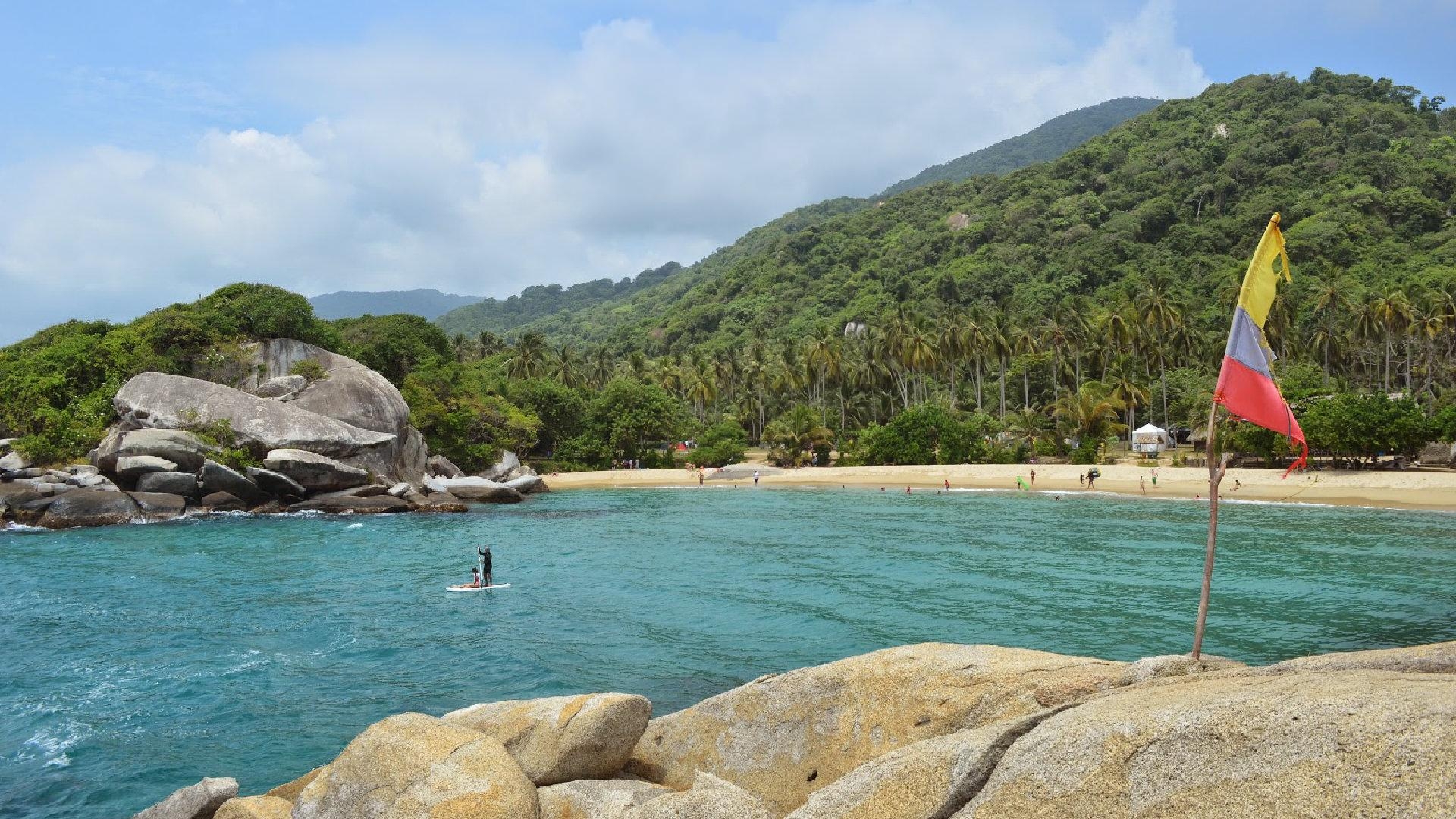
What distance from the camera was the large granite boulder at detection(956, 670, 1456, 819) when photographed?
3.94 meters

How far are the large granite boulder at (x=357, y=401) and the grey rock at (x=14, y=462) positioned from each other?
12608 mm

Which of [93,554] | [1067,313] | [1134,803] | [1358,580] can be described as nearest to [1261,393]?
[1134,803]

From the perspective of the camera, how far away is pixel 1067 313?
85.2 metres

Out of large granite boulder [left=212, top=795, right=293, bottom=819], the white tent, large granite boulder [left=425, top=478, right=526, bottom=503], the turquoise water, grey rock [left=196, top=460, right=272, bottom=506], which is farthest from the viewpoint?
the white tent

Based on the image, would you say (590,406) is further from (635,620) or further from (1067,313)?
(635,620)

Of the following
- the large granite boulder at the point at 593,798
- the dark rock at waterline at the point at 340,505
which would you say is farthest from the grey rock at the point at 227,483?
the large granite boulder at the point at 593,798

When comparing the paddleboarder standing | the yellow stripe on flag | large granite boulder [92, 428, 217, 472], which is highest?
the yellow stripe on flag

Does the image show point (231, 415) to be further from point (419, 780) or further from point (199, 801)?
point (419, 780)

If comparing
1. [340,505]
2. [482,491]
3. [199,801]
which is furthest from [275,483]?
[199,801]

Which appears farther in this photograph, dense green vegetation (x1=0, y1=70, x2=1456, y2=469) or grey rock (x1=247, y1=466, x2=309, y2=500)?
dense green vegetation (x1=0, y1=70, x2=1456, y2=469)

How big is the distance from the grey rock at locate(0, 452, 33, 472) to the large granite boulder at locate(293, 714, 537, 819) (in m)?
53.4

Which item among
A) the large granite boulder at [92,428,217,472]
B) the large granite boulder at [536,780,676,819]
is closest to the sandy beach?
the large granite boulder at [92,428,217,472]

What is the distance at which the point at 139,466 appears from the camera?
47.5 metres

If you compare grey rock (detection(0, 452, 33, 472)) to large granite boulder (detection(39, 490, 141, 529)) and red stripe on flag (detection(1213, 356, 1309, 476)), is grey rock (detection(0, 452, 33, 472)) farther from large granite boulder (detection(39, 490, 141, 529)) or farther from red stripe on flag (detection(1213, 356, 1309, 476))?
red stripe on flag (detection(1213, 356, 1309, 476))
